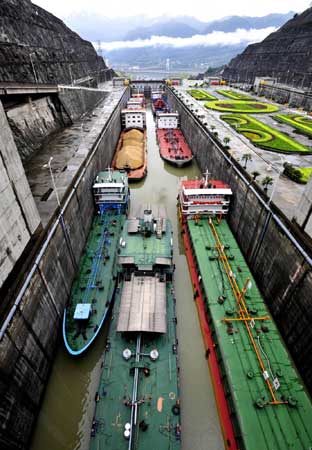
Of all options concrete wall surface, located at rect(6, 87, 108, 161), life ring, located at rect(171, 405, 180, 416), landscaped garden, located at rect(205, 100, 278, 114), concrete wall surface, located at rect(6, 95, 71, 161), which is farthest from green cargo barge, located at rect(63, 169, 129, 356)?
landscaped garden, located at rect(205, 100, 278, 114)

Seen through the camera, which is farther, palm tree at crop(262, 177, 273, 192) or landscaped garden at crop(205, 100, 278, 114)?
landscaped garden at crop(205, 100, 278, 114)

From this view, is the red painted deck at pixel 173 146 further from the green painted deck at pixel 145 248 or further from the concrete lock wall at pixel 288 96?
the concrete lock wall at pixel 288 96

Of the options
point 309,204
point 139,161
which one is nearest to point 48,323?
point 309,204

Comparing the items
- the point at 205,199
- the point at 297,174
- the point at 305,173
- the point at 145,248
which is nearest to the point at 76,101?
the point at 205,199

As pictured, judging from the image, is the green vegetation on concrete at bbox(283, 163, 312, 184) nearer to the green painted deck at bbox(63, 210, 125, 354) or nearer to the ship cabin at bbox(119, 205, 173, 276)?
the ship cabin at bbox(119, 205, 173, 276)

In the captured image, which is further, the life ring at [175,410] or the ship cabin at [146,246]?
the ship cabin at [146,246]

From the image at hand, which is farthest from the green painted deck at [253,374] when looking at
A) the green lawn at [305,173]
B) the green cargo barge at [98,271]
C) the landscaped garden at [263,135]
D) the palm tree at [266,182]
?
the landscaped garden at [263,135]
